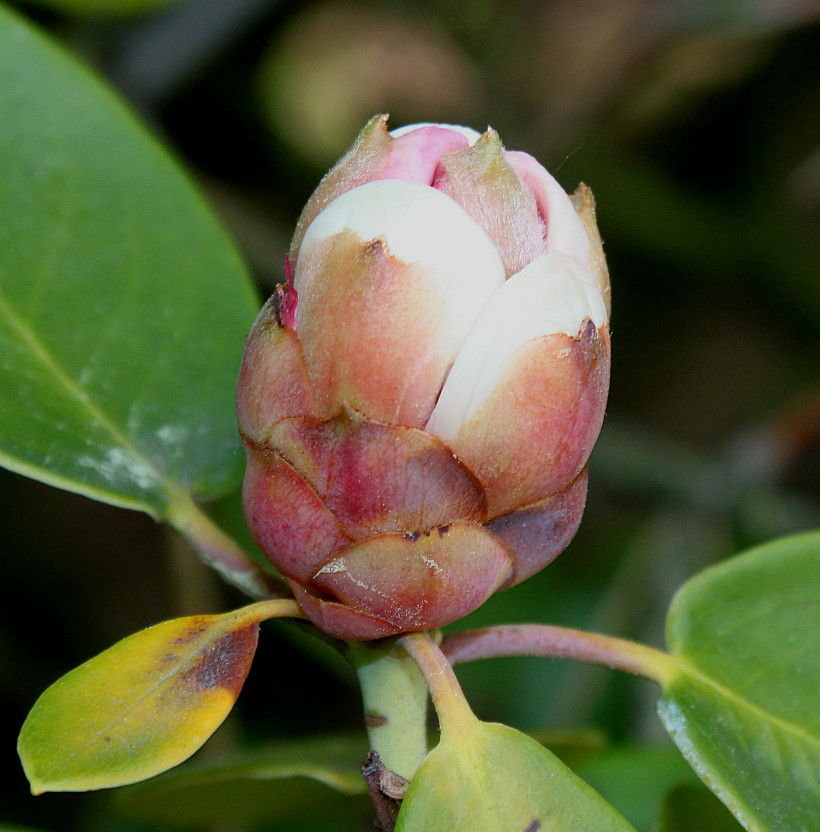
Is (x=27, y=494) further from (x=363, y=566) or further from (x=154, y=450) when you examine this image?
(x=363, y=566)

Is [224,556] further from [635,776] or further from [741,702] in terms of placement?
[635,776]

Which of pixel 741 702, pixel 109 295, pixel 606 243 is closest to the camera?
pixel 741 702

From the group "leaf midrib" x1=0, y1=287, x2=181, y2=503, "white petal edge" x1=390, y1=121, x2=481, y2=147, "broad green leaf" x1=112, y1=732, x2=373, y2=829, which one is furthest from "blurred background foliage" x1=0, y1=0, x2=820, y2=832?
"white petal edge" x1=390, y1=121, x2=481, y2=147

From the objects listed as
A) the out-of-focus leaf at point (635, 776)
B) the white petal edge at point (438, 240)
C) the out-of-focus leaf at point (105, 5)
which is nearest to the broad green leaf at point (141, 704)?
the white petal edge at point (438, 240)

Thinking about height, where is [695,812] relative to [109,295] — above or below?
below

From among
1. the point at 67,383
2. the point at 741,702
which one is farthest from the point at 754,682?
the point at 67,383

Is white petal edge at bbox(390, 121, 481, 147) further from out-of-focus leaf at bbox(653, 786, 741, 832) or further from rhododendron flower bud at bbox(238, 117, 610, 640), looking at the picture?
out-of-focus leaf at bbox(653, 786, 741, 832)

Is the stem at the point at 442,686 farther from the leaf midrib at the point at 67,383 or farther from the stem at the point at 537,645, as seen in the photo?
the leaf midrib at the point at 67,383
